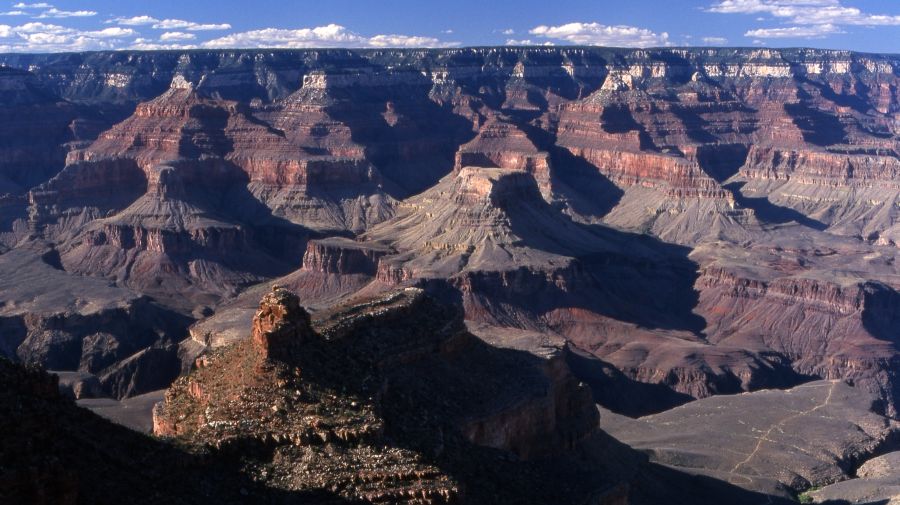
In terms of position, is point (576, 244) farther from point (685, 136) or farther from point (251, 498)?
point (251, 498)

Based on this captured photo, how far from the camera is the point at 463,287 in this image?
97.7m

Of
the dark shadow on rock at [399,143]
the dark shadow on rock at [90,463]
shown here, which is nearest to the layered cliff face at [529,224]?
the dark shadow on rock at [399,143]

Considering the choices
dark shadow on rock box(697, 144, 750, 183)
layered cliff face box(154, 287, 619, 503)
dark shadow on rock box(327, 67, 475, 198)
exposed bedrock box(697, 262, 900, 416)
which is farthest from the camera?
dark shadow on rock box(697, 144, 750, 183)

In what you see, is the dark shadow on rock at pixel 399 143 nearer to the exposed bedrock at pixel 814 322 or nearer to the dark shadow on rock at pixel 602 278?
the dark shadow on rock at pixel 602 278

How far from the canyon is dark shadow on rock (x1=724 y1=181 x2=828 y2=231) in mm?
→ 529

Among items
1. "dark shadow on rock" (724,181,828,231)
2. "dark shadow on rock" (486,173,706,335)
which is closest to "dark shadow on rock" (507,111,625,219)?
"dark shadow on rock" (724,181,828,231)

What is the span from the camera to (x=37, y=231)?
425 feet

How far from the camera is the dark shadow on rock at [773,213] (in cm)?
15212

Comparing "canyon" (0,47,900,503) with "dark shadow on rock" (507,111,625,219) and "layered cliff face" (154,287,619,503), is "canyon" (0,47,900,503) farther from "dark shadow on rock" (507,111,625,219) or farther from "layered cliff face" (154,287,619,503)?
"dark shadow on rock" (507,111,625,219)

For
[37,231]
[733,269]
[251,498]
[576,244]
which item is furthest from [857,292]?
[37,231]

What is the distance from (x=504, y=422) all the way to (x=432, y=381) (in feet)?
11.8

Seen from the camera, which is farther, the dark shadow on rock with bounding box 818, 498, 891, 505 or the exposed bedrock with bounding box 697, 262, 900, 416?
the exposed bedrock with bounding box 697, 262, 900, 416

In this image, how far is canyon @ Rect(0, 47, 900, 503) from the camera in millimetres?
39312

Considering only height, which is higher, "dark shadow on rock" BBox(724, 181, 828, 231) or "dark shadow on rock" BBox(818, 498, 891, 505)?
"dark shadow on rock" BBox(818, 498, 891, 505)
